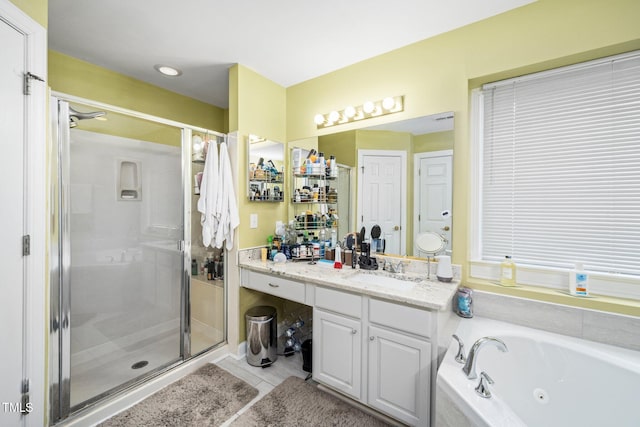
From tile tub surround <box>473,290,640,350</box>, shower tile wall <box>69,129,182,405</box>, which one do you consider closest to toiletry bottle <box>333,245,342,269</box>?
tile tub surround <box>473,290,640,350</box>

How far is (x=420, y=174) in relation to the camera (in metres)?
1.99

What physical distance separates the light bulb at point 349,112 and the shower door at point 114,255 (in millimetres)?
1414

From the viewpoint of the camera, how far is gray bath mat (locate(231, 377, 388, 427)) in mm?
1620

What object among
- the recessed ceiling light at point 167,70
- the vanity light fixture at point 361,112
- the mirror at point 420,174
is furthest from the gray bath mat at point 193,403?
the recessed ceiling light at point 167,70

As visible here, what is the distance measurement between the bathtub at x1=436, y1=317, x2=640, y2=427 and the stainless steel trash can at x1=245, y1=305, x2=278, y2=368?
1406 millimetres

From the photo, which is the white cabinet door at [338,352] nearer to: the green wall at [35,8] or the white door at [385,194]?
the white door at [385,194]

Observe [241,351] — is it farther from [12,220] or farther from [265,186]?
[12,220]

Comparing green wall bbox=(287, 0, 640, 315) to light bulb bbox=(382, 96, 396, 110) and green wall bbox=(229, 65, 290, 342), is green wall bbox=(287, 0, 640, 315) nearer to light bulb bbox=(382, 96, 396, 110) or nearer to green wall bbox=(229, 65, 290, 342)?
light bulb bbox=(382, 96, 396, 110)

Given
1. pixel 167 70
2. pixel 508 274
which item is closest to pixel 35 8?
pixel 167 70

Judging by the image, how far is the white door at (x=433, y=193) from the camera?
1899 millimetres

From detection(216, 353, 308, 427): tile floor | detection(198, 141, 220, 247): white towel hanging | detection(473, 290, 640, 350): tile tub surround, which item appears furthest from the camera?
detection(198, 141, 220, 247): white towel hanging

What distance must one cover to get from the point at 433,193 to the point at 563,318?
1.05m

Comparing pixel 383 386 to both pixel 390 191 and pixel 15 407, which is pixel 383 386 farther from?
pixel 15 407

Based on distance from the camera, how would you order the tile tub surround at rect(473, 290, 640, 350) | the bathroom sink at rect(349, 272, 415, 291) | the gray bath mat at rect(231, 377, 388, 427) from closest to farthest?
the tile tub surround at rect(473, 290, 640, 350), the gray bath mat at rect(231, 377, 388, 427), the bathroom sink at rect(349, 272, 415, 291)
